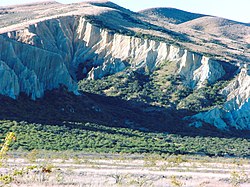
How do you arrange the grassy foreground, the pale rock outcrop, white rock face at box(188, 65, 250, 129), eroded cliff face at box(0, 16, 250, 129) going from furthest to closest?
white rock face at box(188, 65, 250, 129), eroded cliff face at box(0, 16, 250, 129), the pale rock outcrop, the grassy foreground

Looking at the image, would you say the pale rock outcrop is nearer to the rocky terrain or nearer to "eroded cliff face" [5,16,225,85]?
the rocky terrain

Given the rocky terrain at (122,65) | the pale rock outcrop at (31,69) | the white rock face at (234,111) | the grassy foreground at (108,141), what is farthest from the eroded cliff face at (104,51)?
the grassy foreground at (108,141)

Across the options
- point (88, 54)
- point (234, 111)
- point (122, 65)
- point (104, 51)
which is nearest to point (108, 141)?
point (234, 111)

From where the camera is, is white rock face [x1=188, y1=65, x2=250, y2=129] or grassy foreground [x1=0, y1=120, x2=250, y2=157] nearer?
grassy foreground [x1=0, y1=120, x2=250, y2=157]

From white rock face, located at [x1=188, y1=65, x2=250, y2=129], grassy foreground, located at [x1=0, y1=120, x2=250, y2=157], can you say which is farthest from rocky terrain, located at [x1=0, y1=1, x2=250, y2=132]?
grassy foreground, located at [x1=0, y1=120, x2=250, y2=157]

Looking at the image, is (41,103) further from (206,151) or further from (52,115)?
(206,151)

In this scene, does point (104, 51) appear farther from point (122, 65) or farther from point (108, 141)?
point (108, 141)

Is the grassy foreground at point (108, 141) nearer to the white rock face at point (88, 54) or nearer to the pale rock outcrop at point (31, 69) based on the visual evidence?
the pale rock outcrop at point (31, 69)

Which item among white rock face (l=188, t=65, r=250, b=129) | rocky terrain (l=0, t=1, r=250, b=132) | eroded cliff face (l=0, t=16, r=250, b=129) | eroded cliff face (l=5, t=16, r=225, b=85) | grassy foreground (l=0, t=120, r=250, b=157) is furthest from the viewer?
eroded cliff face (l=5, t=16, r=225, b=85)

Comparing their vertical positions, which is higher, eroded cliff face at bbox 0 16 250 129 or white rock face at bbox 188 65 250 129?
eroded cliff face at bbox 0 16 250 129
